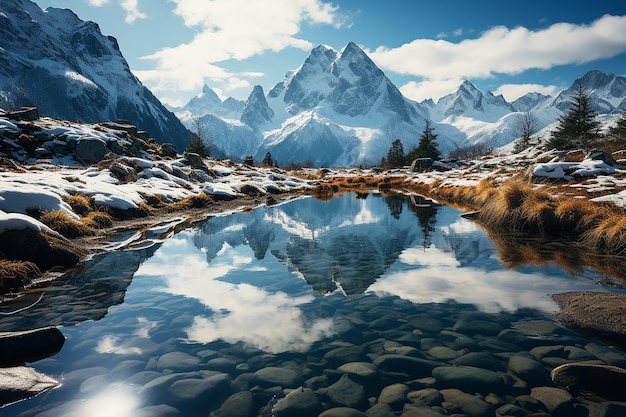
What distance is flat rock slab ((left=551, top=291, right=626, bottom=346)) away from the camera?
6398 millimetres

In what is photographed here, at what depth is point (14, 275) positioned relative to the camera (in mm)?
9102

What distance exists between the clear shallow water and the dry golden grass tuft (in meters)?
3.15

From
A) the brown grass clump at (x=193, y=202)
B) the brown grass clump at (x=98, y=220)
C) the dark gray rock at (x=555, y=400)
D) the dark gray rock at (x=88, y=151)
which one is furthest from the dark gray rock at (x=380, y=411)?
the dark gray rock at (x=88, y=151)

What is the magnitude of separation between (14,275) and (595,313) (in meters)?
13.9

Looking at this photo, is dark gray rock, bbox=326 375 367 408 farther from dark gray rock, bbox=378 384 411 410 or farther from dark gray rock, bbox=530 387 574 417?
dark gray rock, bbox=530 387 574 417

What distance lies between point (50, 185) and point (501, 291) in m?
21.9

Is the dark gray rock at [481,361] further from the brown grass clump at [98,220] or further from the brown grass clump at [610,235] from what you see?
the brown grass clump at [98,220]

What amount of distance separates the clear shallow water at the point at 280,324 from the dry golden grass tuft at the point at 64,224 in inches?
124

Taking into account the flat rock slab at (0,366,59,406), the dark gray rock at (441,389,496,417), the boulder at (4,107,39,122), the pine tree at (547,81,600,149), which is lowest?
the dark gray rock at (441,389,496,417)

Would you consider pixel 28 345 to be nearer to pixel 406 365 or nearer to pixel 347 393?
pixel 347 393

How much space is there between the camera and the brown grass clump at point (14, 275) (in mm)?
8883

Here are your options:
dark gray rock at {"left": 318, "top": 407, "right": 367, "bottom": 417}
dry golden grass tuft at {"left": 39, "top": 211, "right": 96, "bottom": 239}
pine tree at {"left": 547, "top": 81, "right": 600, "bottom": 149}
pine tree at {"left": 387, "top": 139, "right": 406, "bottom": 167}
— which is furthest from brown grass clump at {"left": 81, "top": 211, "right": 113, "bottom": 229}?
pine tree at {"left": 387, "top": 139, "right": 406, "bottom": 167}

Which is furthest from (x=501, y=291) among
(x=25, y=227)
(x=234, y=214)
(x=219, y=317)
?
(x=234, y=214)

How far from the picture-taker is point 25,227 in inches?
399
